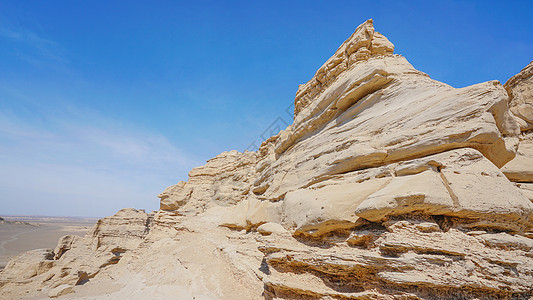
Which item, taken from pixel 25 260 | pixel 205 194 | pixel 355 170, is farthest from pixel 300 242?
pixel 25 260

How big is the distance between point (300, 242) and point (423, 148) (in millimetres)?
4935

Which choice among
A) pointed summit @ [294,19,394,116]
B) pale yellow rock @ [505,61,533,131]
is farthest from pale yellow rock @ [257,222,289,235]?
pale yellow rock @ [505,61,533,131]

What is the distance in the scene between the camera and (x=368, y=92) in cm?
1056

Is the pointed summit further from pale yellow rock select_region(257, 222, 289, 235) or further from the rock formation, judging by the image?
pale yellow rock select_region(257, 222, 289, 235)

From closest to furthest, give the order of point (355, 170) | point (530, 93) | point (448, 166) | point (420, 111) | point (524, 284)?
point (524, 284)
point (448, 166)
point (420, 111)
point (355, 170)
point (530, 93)

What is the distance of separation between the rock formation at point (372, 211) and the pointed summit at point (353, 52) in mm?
65

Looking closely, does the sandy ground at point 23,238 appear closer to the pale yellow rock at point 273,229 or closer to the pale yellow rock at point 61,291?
the pale yellow rock at point 61,291

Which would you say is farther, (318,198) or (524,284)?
A: (318,198)

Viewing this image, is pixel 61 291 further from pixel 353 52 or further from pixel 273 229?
pixel 353 52

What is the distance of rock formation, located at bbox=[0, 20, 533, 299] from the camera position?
5305mm

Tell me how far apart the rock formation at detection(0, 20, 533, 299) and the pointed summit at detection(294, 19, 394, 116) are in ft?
0.21

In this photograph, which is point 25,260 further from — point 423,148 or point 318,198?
point 423,148

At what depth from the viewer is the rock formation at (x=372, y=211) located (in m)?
5.30

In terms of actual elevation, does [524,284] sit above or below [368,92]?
below
